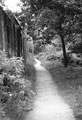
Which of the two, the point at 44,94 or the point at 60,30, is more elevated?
the point at 60,30

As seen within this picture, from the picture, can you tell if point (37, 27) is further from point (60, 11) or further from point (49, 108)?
point (49, 108)

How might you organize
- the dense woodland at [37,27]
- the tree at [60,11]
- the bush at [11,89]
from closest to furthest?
1. the bush at [11,89]
2. the dense woodland at [37,27]
3. the tree at [60,11]

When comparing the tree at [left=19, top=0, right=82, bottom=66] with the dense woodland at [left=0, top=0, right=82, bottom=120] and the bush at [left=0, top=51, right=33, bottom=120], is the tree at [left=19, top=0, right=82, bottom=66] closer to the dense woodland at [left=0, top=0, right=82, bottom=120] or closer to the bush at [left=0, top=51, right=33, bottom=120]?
the dense woodland at [left=0, top=0, right=82, bottom=120]

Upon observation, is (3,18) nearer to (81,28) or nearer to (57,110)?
(81,28)

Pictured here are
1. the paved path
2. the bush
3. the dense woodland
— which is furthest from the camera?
the paved path

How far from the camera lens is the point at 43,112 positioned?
841cm

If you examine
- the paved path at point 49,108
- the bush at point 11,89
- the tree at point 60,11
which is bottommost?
the paved path at point 49,108

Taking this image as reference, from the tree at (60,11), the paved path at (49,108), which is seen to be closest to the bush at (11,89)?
the paved path at (49,108)

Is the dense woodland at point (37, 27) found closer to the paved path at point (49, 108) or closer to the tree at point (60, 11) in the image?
the tree at point (60, 11)

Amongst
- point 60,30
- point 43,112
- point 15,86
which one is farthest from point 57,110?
point 60,30

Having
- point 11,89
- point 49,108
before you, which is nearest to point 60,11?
point 49,108

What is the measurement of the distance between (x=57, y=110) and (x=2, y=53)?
3071mm

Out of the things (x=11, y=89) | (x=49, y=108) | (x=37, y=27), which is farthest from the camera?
(x=37, y=27)

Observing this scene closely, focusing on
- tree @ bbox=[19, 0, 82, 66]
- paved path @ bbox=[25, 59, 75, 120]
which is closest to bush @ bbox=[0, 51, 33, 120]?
paved path @ bbox=[25, 59, 75, 120]
